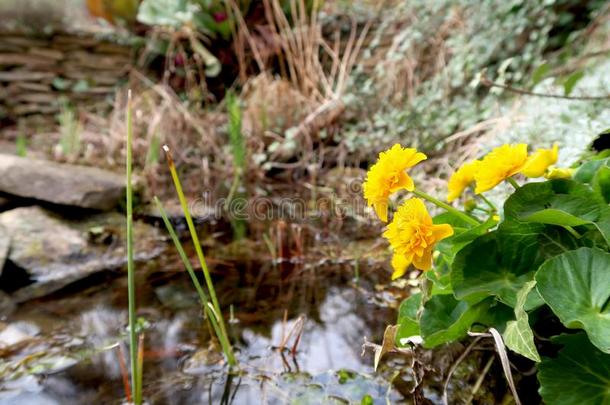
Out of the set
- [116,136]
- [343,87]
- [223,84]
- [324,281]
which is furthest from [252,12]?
[324,281]

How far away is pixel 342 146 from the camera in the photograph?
2.87 metres

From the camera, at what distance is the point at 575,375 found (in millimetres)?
607

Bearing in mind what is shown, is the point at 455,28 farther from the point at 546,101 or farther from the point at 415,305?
the point at 415,305

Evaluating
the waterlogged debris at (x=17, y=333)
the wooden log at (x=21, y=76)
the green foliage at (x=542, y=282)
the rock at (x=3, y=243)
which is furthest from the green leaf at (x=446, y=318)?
the wooden log at (x=21, y=76)

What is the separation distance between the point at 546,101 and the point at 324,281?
1.18 metres

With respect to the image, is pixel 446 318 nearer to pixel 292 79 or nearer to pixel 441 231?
pixel 441 231

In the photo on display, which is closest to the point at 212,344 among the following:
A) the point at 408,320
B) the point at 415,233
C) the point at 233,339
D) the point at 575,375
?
the point at 233,339

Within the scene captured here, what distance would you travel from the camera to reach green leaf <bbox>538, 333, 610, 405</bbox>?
59 cm

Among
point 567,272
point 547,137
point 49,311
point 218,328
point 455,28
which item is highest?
point 455,28

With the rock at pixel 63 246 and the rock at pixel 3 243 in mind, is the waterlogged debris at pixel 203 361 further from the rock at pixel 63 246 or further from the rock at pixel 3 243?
the rock at pixel 3 243

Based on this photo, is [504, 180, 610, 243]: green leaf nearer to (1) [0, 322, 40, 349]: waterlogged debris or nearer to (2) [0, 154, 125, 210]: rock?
(1) [0, 322, 40, 349]: waterlogged debris

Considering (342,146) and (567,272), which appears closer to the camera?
(567,272)

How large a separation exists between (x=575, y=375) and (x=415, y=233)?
0.93 ft

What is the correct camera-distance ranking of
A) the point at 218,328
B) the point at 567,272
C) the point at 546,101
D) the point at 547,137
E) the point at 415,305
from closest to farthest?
the point at 567,272 → the point at 415,305 → the point at 218,328 → the point at 547,137 → the point at 546,101
